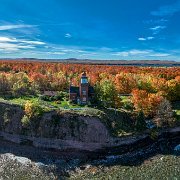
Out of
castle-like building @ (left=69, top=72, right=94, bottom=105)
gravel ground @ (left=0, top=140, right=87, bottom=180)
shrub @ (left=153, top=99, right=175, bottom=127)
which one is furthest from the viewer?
castle-like building @ (left=69, top=72, right=94, bottom=105)

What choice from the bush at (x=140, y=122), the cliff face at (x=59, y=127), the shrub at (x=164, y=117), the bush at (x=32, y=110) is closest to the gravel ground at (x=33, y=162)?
the cliff face at (x=59, y=127)

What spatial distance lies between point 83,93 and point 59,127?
46.4ft

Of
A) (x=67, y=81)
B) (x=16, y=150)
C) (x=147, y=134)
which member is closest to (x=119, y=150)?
(x=147, y=134)

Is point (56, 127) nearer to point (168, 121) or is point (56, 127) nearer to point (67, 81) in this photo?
point (168, 121)

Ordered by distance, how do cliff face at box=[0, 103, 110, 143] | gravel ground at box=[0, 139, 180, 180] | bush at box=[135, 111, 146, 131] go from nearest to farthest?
gravel ground at box=[0, 139, 180, 180] → cliff face at box=[0, 103, 110, 143] → bush at box=[135, 111, 146, 131]

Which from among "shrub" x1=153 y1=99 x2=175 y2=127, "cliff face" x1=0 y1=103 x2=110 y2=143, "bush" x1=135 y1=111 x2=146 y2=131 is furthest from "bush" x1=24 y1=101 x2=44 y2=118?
"shrub" x1=153 y1=99 x2=175 y2=127

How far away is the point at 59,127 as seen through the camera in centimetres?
6662

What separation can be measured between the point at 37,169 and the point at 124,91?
1993 inches

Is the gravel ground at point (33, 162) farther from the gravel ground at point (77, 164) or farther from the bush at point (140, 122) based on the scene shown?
the bush at point (140, 122)

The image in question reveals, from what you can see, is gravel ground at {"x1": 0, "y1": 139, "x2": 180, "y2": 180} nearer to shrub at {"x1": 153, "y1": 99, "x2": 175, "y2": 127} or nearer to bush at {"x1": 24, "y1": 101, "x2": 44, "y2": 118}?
shrub at {"x1": 153, "y1": 99, "x2": 175, "y2": 127}

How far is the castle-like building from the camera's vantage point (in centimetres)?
7812

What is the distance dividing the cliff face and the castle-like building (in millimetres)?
10893

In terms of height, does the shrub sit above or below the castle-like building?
below

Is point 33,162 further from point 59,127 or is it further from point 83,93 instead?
point 83,93
